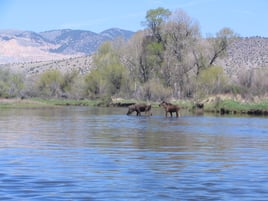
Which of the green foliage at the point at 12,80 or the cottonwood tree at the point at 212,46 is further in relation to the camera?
the green foliage at the point at 12,80

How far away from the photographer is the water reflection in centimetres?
1260

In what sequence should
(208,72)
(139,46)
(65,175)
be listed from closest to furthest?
(65,175) → (208,72) → (139,46)

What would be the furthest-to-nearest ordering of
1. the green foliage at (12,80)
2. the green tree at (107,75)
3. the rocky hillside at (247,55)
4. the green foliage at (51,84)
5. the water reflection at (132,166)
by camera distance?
1. the rocky hillside at (247,55)
2. the green foliage at (51,84)
3. the green foliage at (12,80)
4. the green tree at (107,75)
5. the water reflection at (132,166)

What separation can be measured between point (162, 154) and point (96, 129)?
36.9 feet

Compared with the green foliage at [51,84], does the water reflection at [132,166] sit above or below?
below

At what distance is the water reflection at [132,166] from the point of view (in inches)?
496

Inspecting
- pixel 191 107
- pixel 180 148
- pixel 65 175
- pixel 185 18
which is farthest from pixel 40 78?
pixel 65 175

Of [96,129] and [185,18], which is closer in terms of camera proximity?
[96,129]

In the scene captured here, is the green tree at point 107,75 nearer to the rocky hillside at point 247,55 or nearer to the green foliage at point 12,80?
the green foliage at point 12,80

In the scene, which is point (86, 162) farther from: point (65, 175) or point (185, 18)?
point (185, 18)

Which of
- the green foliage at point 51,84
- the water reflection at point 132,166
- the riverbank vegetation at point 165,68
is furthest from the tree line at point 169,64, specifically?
the water reflection at point 132,166

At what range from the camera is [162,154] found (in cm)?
1928

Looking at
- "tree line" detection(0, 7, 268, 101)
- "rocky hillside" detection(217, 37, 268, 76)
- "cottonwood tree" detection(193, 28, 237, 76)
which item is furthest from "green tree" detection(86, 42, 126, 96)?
"rocky hillside" detection(217, 37, 268, 76)

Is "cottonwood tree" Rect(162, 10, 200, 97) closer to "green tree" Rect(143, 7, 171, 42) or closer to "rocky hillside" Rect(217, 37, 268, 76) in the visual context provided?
"green tree" Rect(143, 7, 171, 42)
